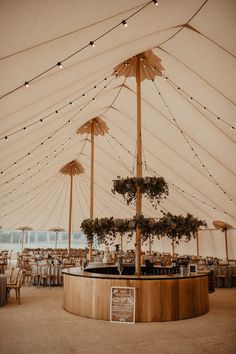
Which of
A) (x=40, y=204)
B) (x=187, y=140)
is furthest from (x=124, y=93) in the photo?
(x=40, y=204)

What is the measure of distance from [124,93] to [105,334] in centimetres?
769

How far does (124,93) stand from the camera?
11109 mm

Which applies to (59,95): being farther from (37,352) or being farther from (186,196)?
(186,196)

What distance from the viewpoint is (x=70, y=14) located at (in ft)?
16.0

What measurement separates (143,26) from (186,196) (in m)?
10.00

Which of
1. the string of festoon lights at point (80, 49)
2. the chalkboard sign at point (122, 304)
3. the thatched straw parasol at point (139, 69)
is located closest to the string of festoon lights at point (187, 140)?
the thatched straw parasol at point (139, 69)

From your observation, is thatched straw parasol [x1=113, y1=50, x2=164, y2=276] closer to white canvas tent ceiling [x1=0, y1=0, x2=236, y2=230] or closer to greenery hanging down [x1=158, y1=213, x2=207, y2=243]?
white canvas tent ceiling [x1=0, y1=0, x2=236, y2=230]

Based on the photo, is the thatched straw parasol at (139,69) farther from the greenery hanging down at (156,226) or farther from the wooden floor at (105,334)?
the wooden floor at (105,334)

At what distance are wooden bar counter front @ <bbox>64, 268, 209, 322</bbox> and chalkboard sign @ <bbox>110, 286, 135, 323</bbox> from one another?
0.35 feet

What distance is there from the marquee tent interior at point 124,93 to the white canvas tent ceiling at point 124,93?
0.03 metres

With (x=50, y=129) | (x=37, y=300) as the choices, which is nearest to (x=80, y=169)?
(x=50, y=129)

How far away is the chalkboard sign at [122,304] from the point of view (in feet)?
21.6

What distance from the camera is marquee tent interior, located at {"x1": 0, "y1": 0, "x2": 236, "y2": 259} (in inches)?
211

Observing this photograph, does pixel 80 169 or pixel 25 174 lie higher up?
pixel 80 169
